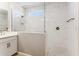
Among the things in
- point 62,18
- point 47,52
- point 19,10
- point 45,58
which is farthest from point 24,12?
point 45,58

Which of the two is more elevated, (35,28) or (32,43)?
(35,28)

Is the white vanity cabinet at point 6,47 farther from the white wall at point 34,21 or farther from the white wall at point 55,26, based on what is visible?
the white wall at point 55,26

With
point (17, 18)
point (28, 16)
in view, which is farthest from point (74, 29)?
point (17, 18)

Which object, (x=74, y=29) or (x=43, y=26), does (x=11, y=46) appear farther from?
(x=74, y=29)

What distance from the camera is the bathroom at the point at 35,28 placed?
7.79ft

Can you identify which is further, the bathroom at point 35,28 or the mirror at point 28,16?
the mirror at point 28,16

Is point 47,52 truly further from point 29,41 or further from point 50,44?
point 29,41

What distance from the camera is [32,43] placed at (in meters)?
2.76

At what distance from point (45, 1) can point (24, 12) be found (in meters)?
0.66

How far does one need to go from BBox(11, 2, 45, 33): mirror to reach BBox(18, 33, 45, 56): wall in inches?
5.7

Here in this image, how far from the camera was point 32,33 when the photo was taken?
2.76 metres

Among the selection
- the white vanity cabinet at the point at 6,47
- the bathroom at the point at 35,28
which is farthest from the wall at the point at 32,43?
the white vanity cabinet at the point at 6,47

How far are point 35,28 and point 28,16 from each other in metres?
0.40

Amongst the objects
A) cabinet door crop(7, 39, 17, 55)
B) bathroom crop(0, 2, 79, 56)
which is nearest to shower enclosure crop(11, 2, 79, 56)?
bathroom crop(0, 2, 79, 56)
